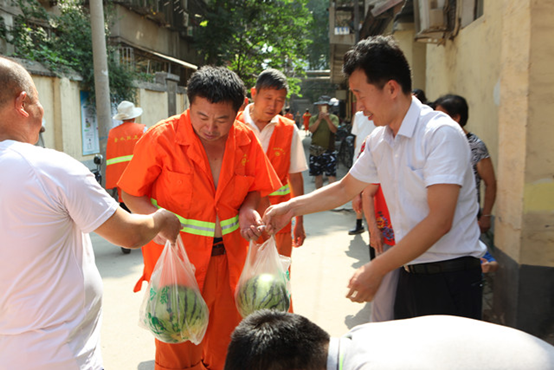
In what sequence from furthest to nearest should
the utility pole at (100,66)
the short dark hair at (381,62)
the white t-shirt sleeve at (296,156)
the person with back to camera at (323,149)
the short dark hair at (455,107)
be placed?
the person with back to camera at (323,149), the utility pole at (100,66), the white t-shirt sleeve at (296,156), the short dark hair at (455,107), the short dark hair at (381,62)

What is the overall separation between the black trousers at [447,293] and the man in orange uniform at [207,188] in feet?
2.75

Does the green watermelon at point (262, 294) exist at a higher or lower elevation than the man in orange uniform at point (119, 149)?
lower

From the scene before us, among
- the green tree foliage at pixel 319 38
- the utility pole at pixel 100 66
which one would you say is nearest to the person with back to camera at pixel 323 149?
the utility pole at pixel 100 66

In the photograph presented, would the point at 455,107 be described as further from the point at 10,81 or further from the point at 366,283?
the point at 10,81

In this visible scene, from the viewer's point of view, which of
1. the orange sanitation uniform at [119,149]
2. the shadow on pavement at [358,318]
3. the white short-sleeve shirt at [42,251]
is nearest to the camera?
the white short-sleeve shirt at [42,251]

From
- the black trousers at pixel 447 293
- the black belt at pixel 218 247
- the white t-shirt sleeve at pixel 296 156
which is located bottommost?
the black trousers at pixel 447 293

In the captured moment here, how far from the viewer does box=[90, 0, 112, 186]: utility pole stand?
26.1ft

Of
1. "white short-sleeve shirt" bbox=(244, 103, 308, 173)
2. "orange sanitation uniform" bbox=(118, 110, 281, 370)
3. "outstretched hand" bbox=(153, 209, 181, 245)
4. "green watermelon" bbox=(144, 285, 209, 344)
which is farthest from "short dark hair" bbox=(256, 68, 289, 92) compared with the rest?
"green watermelon" bbox=(144, 285, 209, 344)

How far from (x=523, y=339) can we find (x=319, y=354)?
0.56 metres

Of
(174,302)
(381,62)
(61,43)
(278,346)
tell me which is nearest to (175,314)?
(174,302)

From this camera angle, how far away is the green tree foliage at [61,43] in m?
8.95

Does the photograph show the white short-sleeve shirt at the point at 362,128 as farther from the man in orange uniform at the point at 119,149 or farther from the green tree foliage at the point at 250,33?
the green tree foliage at the point at 250,33

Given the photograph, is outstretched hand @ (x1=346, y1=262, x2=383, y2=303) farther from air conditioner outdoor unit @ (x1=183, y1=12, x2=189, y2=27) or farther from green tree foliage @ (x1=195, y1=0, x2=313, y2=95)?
air conditioner outdoor unit @ (x1=183, y1=12, x2=189, y2=27)

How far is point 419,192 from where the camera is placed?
6.56ft
